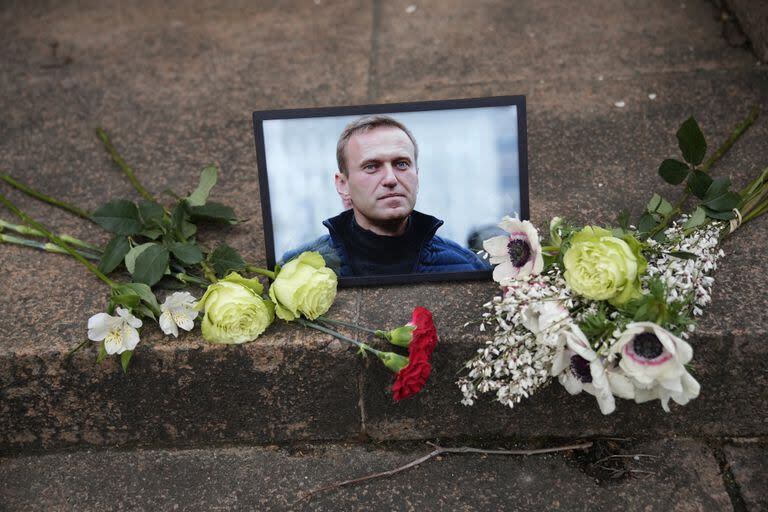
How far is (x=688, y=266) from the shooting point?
1.50 metres

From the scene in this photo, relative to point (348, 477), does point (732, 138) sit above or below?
above

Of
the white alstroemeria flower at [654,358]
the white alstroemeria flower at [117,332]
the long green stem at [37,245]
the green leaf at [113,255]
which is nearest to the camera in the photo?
the white alstroemeria flower at [654,358]

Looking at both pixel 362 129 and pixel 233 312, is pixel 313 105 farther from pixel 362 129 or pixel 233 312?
pixel 233 312

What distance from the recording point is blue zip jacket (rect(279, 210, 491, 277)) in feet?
5.54

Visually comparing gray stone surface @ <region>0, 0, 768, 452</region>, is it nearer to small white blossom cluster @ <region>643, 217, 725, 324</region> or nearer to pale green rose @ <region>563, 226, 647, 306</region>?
small white blossom cluster @ <region>643, 217, 725, 324</region>

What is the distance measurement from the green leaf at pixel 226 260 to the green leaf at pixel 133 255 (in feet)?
0.49

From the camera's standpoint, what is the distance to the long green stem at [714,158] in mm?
1683

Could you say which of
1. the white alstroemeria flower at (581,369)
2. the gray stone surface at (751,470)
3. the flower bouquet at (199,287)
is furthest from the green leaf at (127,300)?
the gray stone surface at (751,470)

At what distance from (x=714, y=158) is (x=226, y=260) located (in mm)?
1241

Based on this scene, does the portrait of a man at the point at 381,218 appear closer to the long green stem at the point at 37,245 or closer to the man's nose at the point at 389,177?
the man's nose at the point at 389,177

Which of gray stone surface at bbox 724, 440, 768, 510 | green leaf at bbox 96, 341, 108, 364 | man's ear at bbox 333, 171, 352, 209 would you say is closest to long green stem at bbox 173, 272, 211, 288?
green leaf at bbox 96, 341, 108, 364

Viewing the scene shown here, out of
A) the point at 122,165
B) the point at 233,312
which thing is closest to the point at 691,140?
the point at 233,312

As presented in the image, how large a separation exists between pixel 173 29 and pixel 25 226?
47.7 inches

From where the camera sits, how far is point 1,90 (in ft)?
8.47
